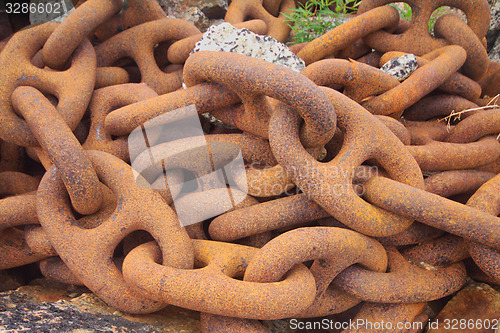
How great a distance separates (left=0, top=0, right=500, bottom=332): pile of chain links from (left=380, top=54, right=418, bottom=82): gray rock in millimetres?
61

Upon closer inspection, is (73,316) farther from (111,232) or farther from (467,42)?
(467,42)

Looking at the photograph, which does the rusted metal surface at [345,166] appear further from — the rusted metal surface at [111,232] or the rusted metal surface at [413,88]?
the rusted metal surface at [111,232]

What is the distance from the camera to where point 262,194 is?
1391 millimetres

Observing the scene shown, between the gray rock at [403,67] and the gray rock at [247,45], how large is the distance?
42cm

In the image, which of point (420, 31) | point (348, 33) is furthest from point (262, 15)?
point (420, 31)

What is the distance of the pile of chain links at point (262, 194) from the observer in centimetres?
117

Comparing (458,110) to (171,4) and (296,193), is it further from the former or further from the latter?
(171,4)

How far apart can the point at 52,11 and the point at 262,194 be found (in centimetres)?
163

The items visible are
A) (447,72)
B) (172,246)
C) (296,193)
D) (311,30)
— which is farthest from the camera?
(311,30)

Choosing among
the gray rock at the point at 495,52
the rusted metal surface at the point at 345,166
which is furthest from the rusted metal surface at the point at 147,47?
the gray rock at the point at 495,52

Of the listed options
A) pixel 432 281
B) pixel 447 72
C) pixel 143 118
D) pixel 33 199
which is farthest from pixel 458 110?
pixel 33 199

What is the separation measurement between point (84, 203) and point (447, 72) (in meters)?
1.54

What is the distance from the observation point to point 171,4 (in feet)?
8.21

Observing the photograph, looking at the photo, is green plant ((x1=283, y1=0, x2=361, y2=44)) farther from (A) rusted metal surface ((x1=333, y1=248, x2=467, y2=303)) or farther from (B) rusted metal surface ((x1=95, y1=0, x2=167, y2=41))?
(A) rusted metal surface ((x1=333, y1=248, x2=467, y2=303))
